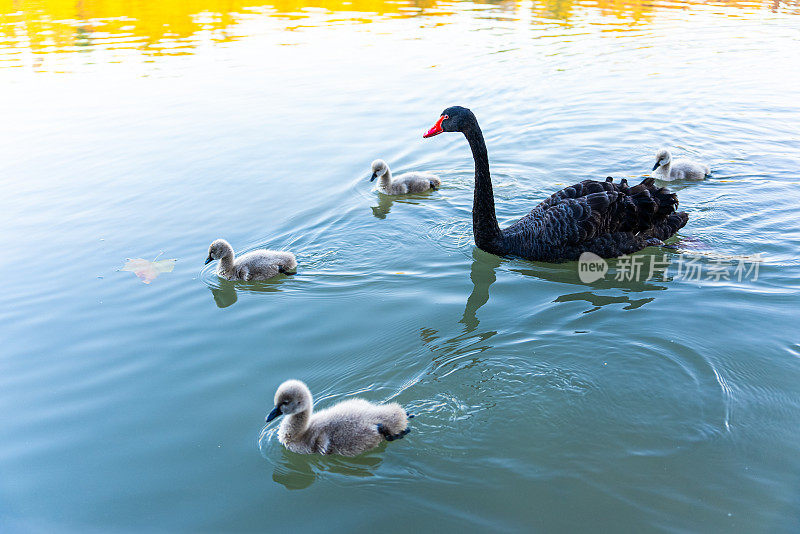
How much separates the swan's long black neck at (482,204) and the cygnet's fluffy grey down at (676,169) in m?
2.62

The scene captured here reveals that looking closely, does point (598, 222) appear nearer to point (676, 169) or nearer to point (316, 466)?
point (676, 169)

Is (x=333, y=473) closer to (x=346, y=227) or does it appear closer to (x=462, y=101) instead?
(x=346, y=227)

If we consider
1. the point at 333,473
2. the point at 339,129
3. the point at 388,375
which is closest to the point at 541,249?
the point at 388,375

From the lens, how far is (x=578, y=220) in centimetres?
541

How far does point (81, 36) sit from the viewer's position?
17.7 meters

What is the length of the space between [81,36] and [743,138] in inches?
647

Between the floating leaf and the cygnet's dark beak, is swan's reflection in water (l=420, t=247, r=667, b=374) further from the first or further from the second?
the floating leaf

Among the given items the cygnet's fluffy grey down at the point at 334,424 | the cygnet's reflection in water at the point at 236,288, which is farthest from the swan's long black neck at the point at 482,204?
the cygnet's fluffy grey down at the point at 334,424

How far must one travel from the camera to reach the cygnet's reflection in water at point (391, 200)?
715 cm

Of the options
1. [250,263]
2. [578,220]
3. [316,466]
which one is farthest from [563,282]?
[316,466]

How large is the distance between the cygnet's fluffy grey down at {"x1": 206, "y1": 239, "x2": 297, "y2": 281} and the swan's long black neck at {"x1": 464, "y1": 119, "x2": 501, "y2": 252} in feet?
5.35

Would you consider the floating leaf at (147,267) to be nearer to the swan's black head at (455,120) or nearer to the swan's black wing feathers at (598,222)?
the swan's black head at (455,120)

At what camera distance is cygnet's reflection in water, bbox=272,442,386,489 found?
3.47 meters

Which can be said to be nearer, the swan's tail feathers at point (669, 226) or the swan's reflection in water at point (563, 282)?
the swan's reflection in water at point (563, 282)
